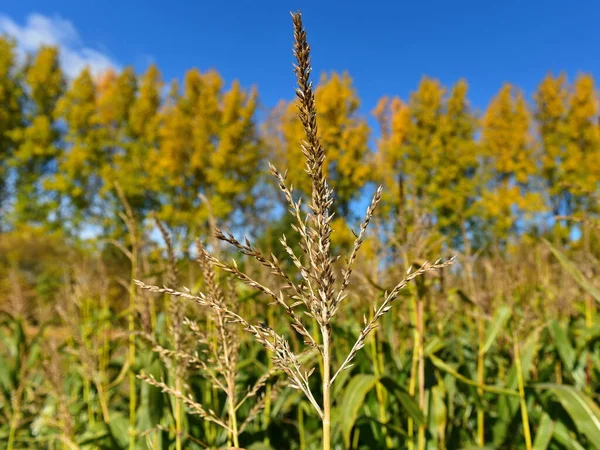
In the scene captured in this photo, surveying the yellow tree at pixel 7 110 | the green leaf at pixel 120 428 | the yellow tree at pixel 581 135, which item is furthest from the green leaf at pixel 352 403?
the yellow tree at pixel 7 110

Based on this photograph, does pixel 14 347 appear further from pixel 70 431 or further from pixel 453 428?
pixel 453 428

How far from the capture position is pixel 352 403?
5.27ft

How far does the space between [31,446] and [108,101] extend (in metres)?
28.5

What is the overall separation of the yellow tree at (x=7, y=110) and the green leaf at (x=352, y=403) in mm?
29642

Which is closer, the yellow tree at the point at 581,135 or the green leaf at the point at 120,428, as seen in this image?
the green leaf at the point at 120,428

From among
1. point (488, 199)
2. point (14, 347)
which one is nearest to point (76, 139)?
point (488, 199)

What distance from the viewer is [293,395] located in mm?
2299

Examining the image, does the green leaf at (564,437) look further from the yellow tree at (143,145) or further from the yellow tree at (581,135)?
the yellow tree at (581,135)

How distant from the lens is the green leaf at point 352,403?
1.52 meters

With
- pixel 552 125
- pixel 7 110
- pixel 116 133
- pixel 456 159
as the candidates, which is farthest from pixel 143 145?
pixel 552 125

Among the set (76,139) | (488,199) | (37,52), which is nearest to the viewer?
(488,199)

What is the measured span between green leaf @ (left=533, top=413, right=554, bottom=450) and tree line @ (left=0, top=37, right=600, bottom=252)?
2013 centimetres

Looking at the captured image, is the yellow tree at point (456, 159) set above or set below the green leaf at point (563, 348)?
above

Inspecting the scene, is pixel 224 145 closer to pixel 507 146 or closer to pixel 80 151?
pixel 80 151
